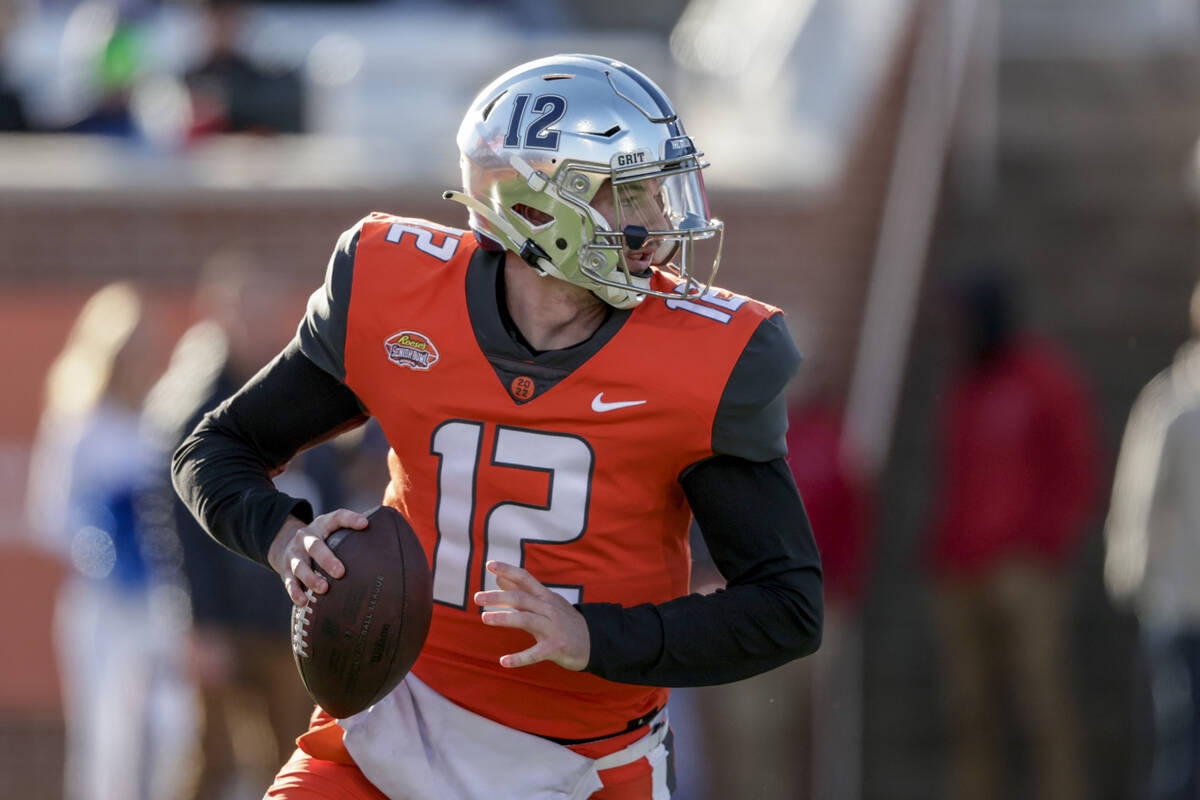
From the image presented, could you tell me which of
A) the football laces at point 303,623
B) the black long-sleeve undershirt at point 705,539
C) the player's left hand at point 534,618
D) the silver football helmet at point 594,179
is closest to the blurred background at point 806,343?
the black long-sleeve undershirt at point 705,539

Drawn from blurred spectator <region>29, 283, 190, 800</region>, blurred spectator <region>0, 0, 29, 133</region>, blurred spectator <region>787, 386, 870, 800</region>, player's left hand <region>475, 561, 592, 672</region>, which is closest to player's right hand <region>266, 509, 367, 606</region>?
player's left hand <region>475, 561, 592, 672</region>

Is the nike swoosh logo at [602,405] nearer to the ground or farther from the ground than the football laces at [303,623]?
farther from the ground

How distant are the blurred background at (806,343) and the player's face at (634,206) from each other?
2898 mm

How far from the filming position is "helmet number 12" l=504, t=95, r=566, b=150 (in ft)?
10.3

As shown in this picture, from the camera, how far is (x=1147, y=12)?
1151 cm

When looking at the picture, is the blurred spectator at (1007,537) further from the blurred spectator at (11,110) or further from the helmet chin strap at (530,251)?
the blurred spectator at (11,110)

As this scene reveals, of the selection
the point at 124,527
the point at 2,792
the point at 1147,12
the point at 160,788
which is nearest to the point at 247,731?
the point at 160,788

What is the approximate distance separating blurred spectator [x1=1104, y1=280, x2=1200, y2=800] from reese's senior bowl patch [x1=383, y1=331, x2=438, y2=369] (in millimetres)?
3657

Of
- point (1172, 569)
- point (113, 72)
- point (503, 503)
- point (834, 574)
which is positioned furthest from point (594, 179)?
point (113, 72)

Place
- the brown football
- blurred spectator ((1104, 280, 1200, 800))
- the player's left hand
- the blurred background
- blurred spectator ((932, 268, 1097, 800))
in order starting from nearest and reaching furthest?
the player's left hand
the brown football
blurred spectator ((1104, 280, 1200, 800))
the blurred background
blurred spectator ((932, 268, 1097, 800))

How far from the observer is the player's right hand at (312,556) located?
289 centimetres

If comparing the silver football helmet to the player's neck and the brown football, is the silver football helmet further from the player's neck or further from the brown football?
the brown football

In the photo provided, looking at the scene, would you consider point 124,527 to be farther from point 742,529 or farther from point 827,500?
point 742,529

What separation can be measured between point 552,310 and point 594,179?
0.26 meters
